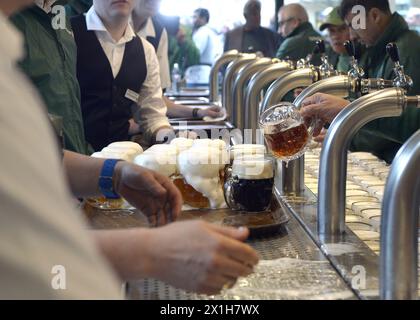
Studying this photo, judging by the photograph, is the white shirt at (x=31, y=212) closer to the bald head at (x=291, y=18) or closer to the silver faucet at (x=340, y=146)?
the silver faucet at (x=340, y=146)

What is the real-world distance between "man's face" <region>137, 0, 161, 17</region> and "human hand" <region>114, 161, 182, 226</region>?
3.15 m

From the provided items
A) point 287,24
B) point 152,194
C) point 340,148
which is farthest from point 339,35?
point 152,194

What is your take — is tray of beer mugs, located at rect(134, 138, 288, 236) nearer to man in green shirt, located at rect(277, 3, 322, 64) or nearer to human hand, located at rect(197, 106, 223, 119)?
human hand, located at rect(197, 106, 223, 119)

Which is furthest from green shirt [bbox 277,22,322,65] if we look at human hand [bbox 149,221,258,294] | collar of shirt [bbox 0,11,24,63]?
collar of shirt [bbox 0,11,24,63]

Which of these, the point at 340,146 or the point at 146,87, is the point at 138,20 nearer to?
the point at 146,87

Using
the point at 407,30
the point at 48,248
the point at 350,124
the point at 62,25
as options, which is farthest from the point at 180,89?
the point at 48,248

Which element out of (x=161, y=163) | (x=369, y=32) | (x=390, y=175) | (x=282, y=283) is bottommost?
(x=282, y=283)

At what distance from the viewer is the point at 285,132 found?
1.75 metres

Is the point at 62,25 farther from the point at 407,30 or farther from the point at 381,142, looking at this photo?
the point at 407,30

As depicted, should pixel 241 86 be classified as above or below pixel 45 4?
below

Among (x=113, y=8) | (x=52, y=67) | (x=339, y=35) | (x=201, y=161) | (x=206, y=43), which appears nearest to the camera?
(x=201, y=161)

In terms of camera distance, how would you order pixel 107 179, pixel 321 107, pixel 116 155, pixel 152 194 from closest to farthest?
pixel 152 194 → pixel 107 179 → pixel 116 155 → pixel 321 107

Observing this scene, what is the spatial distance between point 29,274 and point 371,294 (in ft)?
2.52

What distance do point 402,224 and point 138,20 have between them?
3839 millimetres
